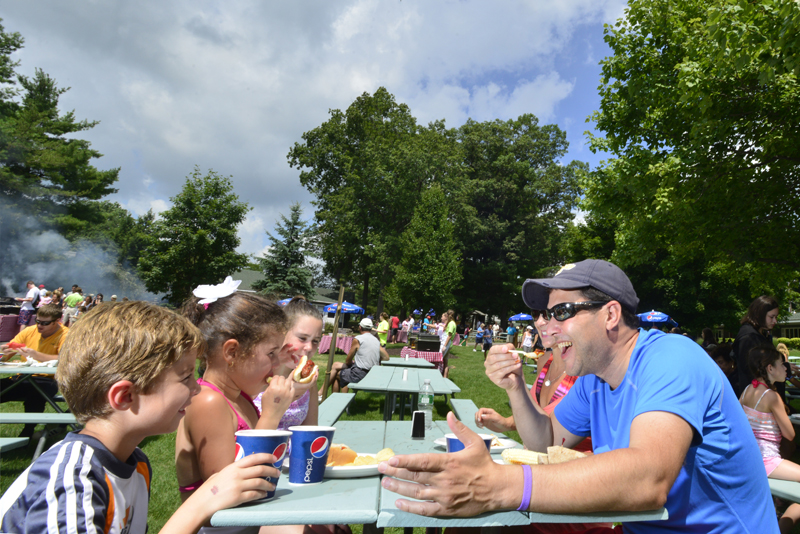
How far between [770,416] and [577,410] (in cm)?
307

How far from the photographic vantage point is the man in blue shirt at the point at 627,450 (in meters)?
1.29

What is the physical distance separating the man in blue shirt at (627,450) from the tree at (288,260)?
33.1 m

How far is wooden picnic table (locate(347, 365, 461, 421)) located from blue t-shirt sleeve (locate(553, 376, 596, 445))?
131 inches

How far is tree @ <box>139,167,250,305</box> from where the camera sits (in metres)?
34.3

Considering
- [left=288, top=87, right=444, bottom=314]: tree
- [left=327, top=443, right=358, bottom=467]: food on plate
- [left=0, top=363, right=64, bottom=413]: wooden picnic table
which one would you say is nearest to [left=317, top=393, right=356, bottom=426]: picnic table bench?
[left=327, top=443, right=358, bottom=467]: food on plate

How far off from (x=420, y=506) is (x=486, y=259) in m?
43.1

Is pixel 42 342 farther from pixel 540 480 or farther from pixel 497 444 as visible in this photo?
pixel 540 480

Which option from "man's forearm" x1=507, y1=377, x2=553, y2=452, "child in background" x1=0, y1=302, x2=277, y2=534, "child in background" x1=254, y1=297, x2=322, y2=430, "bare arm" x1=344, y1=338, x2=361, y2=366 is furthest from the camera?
"bare arm" x1=344, y1=338, x2=361, y2=366

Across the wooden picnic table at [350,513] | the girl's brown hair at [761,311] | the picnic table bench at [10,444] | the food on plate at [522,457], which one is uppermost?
the girl's brown hair at [761,311]

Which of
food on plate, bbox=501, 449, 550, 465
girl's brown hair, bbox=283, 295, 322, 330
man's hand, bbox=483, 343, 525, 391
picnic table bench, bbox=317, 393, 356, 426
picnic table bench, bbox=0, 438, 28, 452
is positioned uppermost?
girl's brown hair, bbox=283, 295, 322, 330

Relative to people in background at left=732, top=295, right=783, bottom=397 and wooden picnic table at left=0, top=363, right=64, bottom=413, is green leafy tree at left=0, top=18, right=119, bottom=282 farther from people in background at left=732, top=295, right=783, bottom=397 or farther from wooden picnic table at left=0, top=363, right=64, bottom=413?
people in background at left=732, top=295, right=783, bottom=397

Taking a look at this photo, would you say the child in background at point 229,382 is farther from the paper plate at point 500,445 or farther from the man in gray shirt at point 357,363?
the man in gray shirt at point 357,363

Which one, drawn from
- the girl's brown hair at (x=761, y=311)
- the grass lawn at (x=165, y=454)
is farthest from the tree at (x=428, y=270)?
the girl's brown hair at (x=761, y=311)

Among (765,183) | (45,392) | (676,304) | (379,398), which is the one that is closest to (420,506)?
(45,392)
